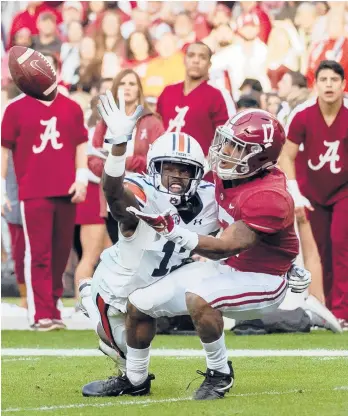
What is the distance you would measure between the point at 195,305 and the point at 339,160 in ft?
13.5

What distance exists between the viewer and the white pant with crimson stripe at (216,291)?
5.74 m

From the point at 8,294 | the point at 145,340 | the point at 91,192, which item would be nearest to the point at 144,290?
the point at 145,340

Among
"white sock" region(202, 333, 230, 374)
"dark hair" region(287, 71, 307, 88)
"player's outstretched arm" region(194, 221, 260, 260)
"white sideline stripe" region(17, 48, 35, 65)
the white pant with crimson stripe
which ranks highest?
"white sideline stripe" region(17, 48, 35, 65)

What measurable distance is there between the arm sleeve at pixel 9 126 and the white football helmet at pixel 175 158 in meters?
3.54

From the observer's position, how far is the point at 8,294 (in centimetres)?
1258

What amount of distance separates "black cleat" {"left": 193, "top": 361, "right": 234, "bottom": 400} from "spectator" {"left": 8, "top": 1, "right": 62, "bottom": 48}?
9.92 metres

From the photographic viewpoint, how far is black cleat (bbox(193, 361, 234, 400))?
5738 mm

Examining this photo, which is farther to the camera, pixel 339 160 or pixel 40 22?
pixel 40 22

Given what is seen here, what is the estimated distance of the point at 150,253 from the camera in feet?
20.1

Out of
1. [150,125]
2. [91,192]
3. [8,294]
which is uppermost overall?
[150,125]

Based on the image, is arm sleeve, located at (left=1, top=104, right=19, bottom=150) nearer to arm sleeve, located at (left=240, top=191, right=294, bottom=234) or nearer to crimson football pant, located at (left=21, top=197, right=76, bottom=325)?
crimson football pant, located at (left=21, top=197, right=76, bottom=325)

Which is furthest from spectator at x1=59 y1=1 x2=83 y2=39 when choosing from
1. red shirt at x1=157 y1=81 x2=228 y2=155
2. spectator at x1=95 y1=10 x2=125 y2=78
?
red shirt at x1=157 y1=81 x2=228 y2=155

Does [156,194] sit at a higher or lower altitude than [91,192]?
higher

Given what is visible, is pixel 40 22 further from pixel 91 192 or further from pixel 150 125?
pixel 150 125
